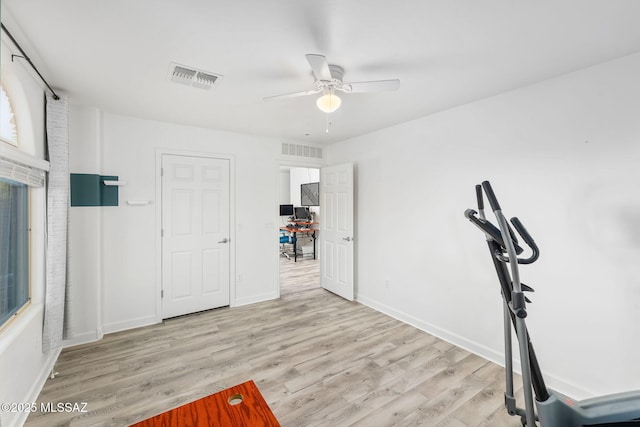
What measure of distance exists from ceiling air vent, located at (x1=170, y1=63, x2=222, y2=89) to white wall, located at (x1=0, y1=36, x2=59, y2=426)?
2.95ft

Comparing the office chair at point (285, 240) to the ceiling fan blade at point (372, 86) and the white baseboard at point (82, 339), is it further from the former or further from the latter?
the ceiling fan blade at point (372, 86)

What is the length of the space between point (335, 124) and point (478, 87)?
Result: 162cm

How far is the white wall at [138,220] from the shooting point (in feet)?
9.74

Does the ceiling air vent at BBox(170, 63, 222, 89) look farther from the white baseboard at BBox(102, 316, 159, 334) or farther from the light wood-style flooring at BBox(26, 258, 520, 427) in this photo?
the white baseboard at BBox(102, 316, 159, 334)

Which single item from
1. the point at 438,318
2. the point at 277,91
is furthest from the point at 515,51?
the point at 438,318

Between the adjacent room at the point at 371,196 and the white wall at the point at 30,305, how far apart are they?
19 mm

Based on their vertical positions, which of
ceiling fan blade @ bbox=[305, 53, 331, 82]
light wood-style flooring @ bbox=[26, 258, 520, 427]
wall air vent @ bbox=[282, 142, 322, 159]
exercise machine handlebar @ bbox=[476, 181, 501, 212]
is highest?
wall air vent @ bbox=[282, 142, 322, 159]

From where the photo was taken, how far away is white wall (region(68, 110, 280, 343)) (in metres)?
2.97

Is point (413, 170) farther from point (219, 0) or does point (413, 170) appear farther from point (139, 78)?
point (139, 78)

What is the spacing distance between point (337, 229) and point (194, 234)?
209 cm

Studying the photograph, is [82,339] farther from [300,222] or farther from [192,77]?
[300,222]

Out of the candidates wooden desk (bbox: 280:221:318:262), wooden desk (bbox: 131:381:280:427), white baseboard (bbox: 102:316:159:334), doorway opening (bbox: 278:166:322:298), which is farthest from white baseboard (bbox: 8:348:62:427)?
wooden desk (bbox: 280:221:318:262)

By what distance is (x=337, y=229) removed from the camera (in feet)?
14.5

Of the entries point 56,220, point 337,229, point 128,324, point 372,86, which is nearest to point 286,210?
point 337,229
